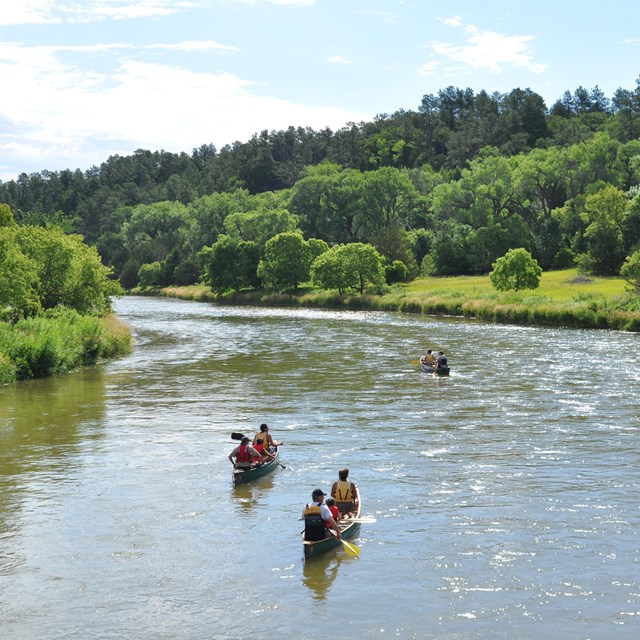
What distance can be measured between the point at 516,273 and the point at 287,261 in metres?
45.4

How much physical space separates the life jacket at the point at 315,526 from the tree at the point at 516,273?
83.5 m

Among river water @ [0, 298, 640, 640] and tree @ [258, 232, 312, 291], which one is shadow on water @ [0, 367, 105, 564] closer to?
river water @ [0, 298, 640, 640]

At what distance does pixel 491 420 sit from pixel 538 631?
2061cm

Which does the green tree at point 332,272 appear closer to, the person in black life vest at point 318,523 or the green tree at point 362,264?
the green tree at point 362,264

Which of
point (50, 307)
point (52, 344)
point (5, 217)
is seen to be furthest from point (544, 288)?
point (52, 344)

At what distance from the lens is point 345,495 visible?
22.8 meters

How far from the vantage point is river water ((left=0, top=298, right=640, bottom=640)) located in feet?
56.8

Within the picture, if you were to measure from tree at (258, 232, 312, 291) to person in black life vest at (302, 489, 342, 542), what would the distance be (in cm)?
11557

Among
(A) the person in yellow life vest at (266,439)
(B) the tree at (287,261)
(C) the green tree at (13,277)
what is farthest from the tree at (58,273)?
(B) the tree at (287,261)

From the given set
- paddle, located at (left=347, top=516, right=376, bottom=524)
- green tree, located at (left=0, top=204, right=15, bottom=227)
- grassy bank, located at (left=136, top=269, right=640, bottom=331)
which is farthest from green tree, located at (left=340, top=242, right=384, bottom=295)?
paddle, located at (left=347, top=516, right=376, bottom=524)

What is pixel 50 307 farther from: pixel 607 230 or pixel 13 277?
pixel 607 230

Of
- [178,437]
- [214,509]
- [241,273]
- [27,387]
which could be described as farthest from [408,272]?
[214,509]

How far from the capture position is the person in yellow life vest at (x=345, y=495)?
22500mm

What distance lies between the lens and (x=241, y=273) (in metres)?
143
